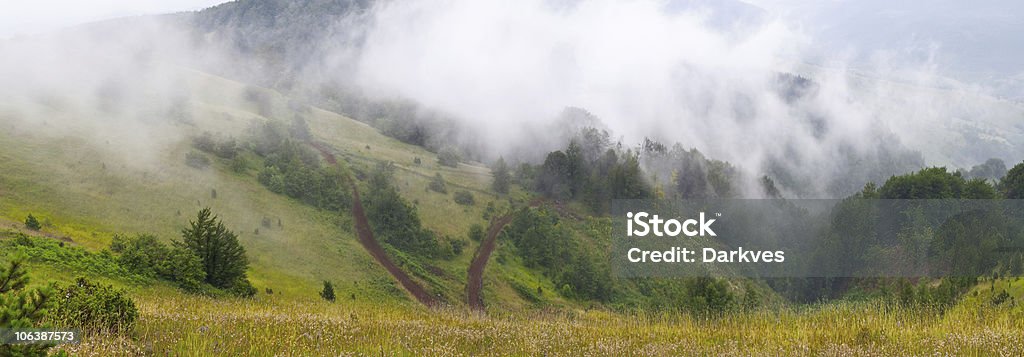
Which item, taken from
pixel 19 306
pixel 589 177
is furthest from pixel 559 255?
pixel 19 306

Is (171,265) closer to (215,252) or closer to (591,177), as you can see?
(215,252)

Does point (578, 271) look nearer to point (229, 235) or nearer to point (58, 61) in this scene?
point (229, 235)

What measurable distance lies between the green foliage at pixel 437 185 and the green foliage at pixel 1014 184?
71.2 metres

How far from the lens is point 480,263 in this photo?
64938 mm

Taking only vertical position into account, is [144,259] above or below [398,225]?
below

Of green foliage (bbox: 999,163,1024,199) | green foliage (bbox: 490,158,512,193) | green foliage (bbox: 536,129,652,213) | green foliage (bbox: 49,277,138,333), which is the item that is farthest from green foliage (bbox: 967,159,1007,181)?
green foliage (bbox: 49,277,138,333)

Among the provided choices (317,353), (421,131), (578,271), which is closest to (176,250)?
(317,353)

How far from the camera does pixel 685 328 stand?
9914 mm

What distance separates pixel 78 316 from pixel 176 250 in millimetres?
16890

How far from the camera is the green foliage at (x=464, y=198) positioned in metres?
80.0

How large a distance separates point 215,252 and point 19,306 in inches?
883

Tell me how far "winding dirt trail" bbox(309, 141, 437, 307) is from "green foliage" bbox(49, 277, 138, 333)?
37.0 meters

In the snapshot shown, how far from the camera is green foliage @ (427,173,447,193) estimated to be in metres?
82.1

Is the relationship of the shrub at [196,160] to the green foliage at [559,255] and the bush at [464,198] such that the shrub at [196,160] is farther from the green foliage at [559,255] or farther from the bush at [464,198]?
the green foliage at [559,255]
